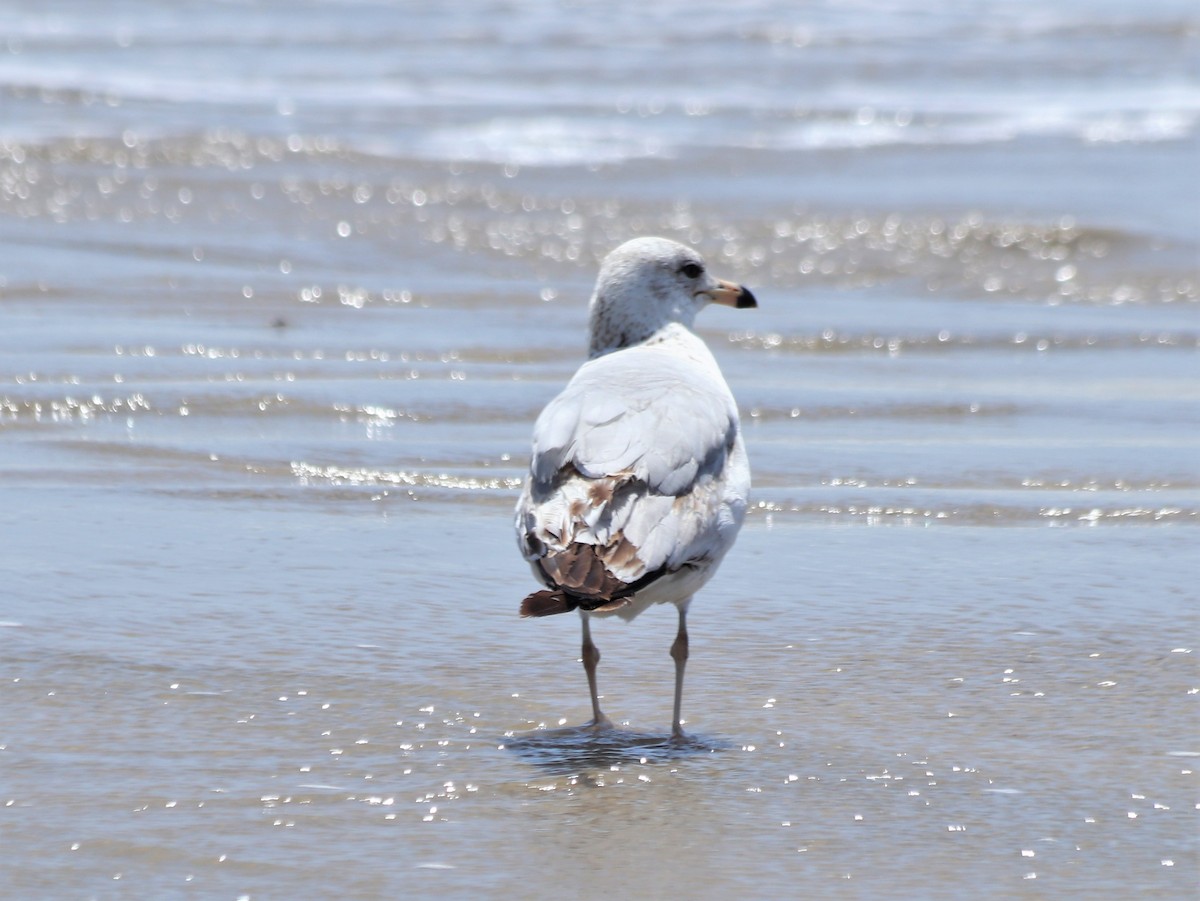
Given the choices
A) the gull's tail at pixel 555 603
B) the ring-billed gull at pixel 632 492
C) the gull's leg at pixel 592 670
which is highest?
the ring-billed gull at pixel 632 492

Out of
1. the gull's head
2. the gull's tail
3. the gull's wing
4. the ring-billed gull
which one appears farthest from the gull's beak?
the gull's tail

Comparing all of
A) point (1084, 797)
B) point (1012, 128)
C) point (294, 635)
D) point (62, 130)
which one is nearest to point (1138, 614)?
point (1084, 797)

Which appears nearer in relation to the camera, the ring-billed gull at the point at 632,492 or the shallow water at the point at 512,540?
the shallow water at the point at 512,540

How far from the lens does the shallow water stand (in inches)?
129

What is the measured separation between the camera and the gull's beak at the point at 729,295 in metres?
5.06

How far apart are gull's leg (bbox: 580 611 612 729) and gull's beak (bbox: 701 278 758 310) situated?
4.35ft

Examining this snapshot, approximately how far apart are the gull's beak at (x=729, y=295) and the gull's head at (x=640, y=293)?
11cm

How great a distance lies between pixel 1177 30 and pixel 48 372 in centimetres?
1817

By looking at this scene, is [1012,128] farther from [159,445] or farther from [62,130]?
[159,445]

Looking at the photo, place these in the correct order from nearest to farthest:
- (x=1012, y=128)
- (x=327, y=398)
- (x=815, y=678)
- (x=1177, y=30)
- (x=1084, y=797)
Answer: (x=1084, y=797) → (x=815, y=678) → (x=327, y=398) → (x=1012, y=128) → (x=1177, y=30)

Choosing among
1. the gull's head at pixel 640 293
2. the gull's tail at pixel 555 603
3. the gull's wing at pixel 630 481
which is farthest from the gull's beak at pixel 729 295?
the gull's tail at pixel 555 603

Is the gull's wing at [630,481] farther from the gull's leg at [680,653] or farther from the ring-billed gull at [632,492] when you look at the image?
the gull's leg at [680,653]

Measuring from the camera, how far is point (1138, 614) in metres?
4.59

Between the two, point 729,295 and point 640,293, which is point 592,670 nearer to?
point 640,293
